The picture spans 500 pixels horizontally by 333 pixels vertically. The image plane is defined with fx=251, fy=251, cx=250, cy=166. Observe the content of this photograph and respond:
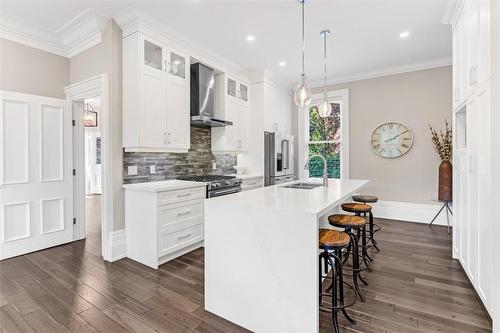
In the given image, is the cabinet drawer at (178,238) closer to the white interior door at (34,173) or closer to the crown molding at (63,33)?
the white interior door at (34,173)

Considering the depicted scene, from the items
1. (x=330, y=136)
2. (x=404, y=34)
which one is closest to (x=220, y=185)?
(x=330, y=136)

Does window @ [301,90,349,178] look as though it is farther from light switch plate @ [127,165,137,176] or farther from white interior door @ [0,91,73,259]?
white interior door @ [0,91,73,259]

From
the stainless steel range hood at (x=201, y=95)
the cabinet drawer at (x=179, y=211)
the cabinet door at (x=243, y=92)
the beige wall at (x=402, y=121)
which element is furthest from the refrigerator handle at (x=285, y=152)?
the cabinet drawer at (x=179, y=211)

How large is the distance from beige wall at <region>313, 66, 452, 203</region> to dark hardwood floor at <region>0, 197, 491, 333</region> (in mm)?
1789

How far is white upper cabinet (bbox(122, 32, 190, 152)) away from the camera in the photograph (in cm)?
300

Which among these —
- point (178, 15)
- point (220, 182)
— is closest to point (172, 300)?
point (220, 182)

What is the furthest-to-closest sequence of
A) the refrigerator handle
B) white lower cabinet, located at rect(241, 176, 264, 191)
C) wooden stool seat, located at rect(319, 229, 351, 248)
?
1. the refrigerator handle
2. white lower cabinet, located at rect(241, 176, 264, 191)
3. wooden stool seat, located at rect(319, 229, 351, 248)

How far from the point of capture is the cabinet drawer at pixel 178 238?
9.38 ft

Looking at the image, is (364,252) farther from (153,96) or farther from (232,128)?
(153,96)

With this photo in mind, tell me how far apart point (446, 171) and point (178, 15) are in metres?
4.49

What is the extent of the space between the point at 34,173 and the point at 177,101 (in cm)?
203

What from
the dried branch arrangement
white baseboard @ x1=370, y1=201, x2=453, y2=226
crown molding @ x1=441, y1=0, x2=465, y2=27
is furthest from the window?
crown molding @ x1=441, y1=0, x2=465, y2=27

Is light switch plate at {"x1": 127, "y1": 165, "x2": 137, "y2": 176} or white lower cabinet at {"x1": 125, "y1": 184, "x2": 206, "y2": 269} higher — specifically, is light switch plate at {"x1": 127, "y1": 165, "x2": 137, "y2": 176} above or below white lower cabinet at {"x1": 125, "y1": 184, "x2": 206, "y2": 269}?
above

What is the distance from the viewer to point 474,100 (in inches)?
83.9
